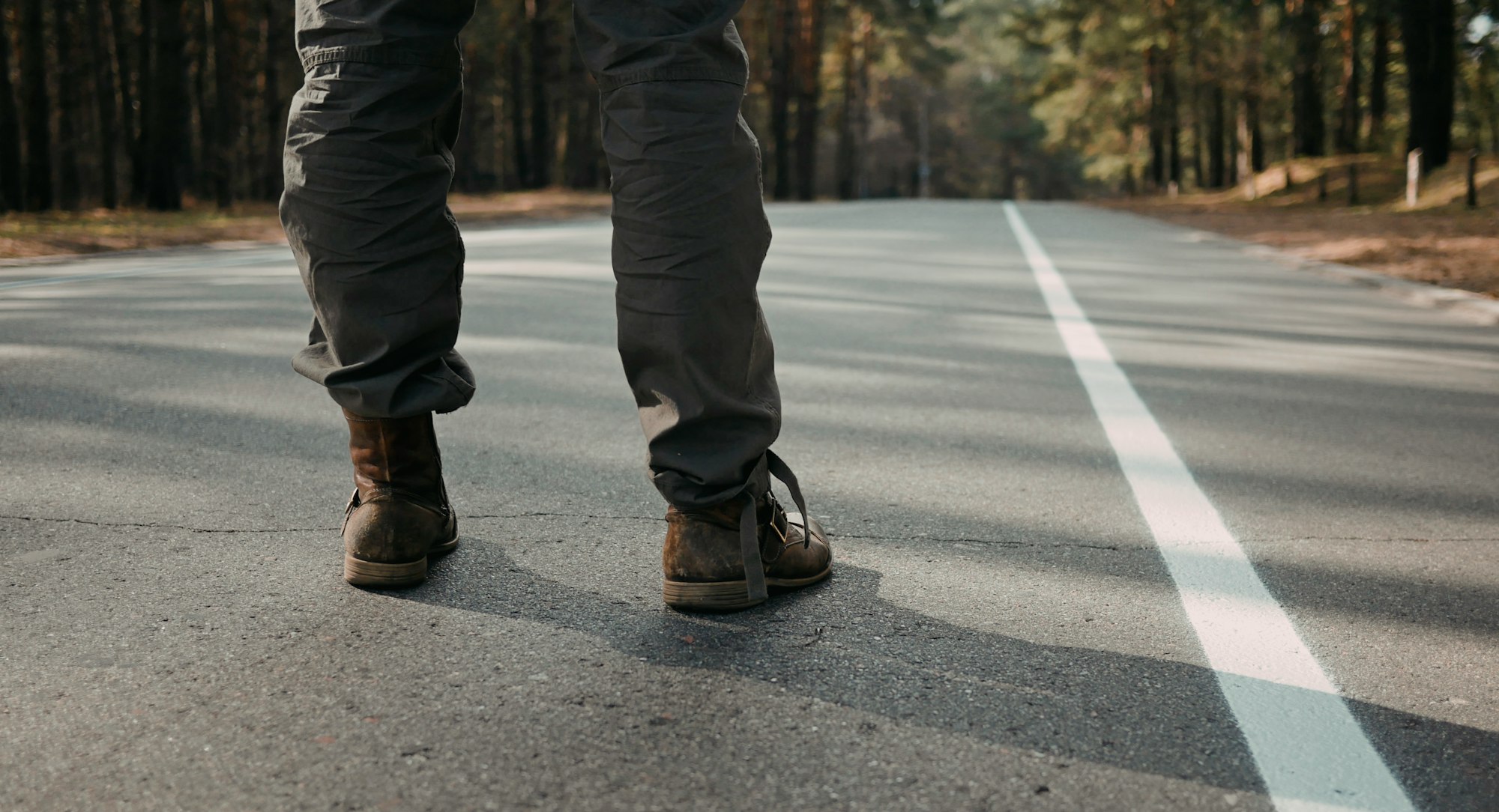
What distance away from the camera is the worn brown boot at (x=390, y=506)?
262 cm

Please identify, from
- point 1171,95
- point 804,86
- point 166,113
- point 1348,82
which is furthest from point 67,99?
point 1171,95

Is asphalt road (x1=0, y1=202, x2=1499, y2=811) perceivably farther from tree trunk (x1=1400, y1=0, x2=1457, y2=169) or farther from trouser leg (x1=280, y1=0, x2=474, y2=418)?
tree trunk (x1=1400, y1=0, x2=1457, y2=169)

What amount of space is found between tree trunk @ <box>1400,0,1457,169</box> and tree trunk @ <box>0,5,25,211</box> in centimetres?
2399

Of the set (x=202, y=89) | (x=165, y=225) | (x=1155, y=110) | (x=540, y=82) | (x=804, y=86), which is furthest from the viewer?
(x=804, y=86)

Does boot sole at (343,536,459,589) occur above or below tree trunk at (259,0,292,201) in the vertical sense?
below

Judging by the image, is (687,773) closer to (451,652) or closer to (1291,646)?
(451,652)

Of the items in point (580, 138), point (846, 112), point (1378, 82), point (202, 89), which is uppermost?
point (846, 112)

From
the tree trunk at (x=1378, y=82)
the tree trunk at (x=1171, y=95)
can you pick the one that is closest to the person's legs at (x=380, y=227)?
the tree trunk at (x=1378, y=82)

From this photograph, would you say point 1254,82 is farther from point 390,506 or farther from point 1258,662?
point 390,506

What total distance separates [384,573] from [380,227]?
0.63 m

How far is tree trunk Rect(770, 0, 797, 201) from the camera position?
49594mm

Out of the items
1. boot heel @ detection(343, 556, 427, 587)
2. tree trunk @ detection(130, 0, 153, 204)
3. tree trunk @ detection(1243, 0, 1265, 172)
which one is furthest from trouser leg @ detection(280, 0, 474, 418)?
tree trunk @ detection(1243, 0, 1265, 172)

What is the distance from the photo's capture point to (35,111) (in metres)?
23.4

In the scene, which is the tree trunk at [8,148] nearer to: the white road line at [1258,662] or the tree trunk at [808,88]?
the white road line at [1258,662]
